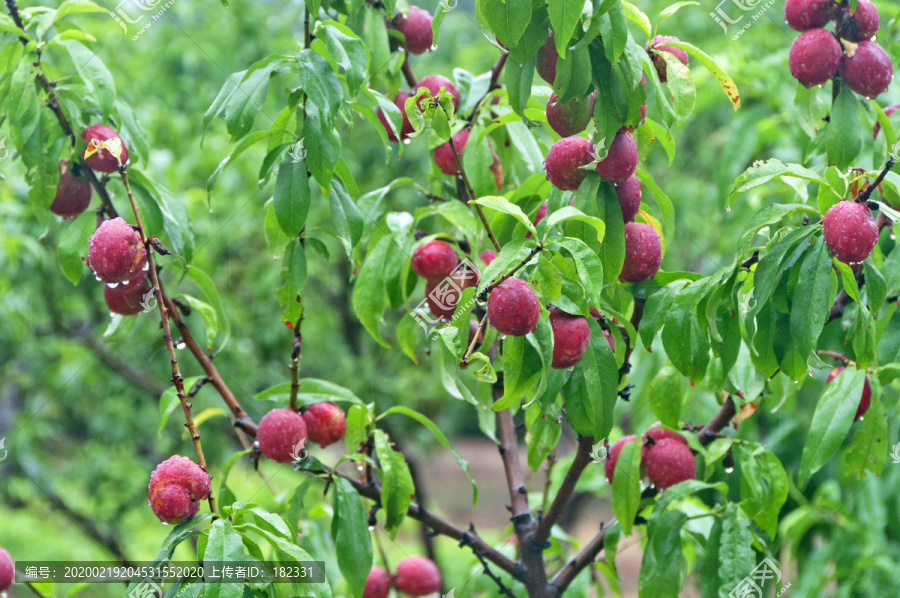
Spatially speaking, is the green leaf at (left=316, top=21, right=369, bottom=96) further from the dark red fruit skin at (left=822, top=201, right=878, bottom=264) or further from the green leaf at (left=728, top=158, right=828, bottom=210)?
the dark red fruit skin at (left=822, top=201, right=878, bottom=264)

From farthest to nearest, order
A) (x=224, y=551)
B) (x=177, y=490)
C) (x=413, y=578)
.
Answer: (x=413, y=578) → (x=177, y=490) → (x=224, y=551)

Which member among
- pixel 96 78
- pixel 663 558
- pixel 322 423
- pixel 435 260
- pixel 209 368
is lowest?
pixel 663 558

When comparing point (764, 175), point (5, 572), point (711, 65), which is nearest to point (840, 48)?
point (711, 65)

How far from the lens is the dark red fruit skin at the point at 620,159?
0.94 metres

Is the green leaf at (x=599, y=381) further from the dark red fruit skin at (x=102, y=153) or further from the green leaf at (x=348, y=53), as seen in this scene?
the dark red fruit skin at (x=102, y=153)

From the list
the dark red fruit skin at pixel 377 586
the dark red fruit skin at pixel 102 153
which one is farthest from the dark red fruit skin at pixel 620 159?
the dark red fruit skin at pixel 377 586

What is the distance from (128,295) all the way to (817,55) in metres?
1.05

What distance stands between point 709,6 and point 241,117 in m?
3.72

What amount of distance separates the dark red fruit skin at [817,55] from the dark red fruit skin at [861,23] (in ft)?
0.10

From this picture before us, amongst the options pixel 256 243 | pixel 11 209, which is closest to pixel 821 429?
pixel 11 209

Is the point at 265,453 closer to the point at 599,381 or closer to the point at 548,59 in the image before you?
the point at 599,381

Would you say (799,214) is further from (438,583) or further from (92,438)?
(92,438)

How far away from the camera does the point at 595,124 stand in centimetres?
94

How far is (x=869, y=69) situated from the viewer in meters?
1.10
